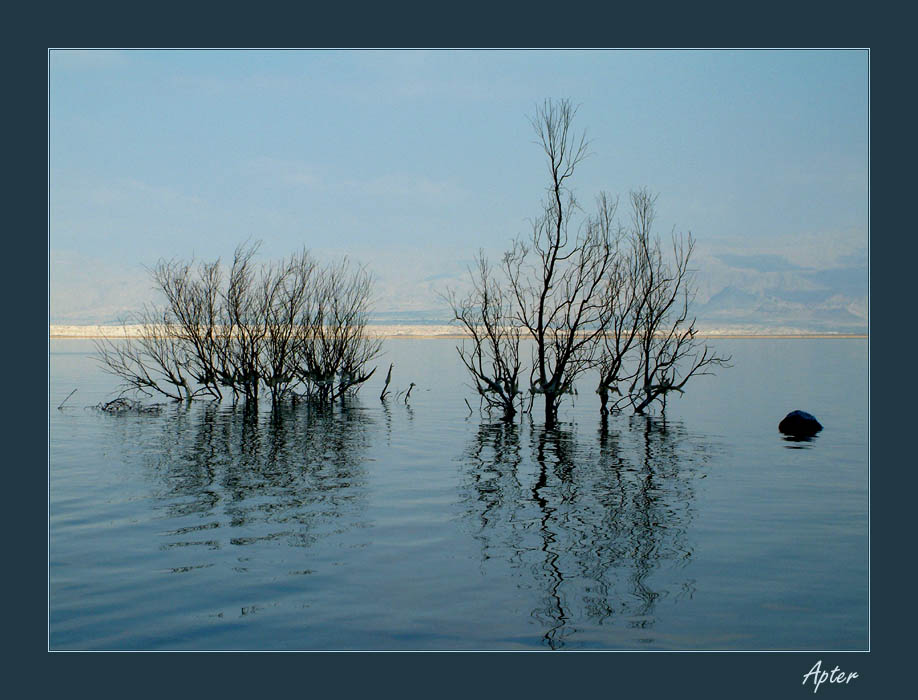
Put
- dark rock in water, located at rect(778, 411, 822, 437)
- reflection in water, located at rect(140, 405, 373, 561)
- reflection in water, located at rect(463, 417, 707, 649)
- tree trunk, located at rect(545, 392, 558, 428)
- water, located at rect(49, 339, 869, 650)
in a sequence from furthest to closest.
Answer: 1. tree trunk, located at rect(545, 392, 558, 428)
2. dark rock in water, located at rect(778, 411, 822, 437)
3. reflection in water, located at rect(140, 405, 373, 561)
4. reflection in water, located at rect(463, 417, 707, 649)
5. water, located at rect(49, 339, 869, 650)

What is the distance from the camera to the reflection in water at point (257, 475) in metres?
15.2

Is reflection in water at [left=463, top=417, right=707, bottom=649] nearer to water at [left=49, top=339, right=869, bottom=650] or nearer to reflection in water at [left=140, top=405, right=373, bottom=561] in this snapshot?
water at [left=49, top=339, right=869, bottom=650]

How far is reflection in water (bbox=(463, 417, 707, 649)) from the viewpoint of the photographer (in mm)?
10945

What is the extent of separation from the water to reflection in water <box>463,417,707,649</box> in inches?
2.3

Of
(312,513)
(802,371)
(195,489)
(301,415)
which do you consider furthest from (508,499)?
(802,371)

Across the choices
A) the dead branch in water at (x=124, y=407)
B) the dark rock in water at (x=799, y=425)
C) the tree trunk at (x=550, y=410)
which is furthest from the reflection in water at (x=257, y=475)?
the dark rock in water at (x=799, y=425)

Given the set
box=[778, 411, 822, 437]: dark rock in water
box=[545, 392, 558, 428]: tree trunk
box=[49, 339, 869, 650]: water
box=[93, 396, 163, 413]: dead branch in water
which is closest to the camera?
box=[49, 339, 869, 650]: water

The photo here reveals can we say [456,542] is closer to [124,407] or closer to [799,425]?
[799,425]

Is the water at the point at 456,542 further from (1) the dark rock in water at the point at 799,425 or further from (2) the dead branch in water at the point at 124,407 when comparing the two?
(2) the dead branch in water at the point at 124,407

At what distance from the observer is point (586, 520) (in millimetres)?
15773

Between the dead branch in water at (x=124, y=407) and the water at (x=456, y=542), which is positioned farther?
the dead branch in water at (x=124, y=407)

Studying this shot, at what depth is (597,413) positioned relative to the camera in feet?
127

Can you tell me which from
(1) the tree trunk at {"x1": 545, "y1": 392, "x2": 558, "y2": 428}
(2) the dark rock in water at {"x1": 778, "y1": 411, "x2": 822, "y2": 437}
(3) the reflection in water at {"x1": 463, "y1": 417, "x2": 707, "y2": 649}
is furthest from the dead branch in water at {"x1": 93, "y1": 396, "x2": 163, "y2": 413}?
(2) the dark rock in water at {"x1": 778, "y1": 411, "x2": 822, "y2": 437}

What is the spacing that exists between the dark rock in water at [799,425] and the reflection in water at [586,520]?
18.6 feet
